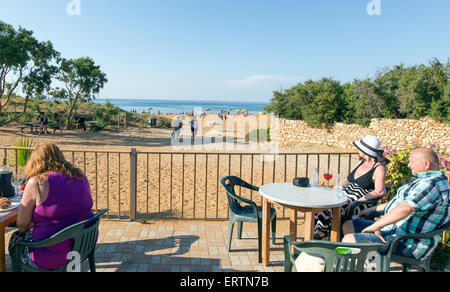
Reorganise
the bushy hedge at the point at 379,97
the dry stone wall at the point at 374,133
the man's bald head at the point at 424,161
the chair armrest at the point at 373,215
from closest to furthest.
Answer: the man's bald head at the point at 424,161 < the chair armrest at the point at 373,215 < the dry stone wall at the point at 374,133 < the bushy hedge at the point at 379,97

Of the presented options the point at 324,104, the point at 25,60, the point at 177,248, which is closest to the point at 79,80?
the point at 25,60

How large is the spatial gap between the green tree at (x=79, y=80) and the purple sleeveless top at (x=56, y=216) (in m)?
21.8

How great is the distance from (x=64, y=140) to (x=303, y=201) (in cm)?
1696

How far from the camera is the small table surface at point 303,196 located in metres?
2.68

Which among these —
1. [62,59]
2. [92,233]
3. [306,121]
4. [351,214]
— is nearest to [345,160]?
[306,121]

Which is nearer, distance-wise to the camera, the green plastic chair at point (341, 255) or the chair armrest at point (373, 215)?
the green plastic chair at point (341, 255)

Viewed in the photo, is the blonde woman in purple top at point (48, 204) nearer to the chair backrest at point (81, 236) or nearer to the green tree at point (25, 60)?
the chair backrest at point (81, 236)

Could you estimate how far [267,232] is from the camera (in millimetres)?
3178

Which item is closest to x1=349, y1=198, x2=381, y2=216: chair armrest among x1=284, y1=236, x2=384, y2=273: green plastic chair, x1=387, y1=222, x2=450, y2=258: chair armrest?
x1=387, y1=222, x2=450, y2=258: chair armrest

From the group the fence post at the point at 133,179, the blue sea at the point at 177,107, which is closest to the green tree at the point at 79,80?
the blue sea at the point at 177,107

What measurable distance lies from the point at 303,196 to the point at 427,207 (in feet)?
3.17

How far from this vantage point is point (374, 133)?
17.3 metres

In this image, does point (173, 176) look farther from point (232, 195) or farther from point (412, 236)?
point (412, 236)

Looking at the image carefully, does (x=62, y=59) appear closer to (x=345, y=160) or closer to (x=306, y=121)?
(x=306, y=121)
